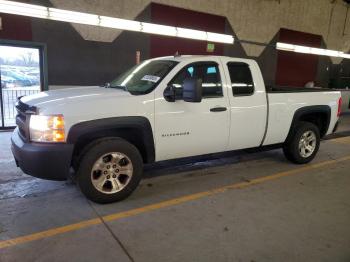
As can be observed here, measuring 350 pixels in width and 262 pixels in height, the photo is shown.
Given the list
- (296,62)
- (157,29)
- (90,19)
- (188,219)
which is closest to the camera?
(188,219)

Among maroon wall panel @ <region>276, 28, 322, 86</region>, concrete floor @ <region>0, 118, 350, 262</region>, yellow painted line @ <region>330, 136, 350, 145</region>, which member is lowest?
concrete floor @ <region>0, 118, 350, 262</region>

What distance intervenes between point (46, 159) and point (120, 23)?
7.02 m

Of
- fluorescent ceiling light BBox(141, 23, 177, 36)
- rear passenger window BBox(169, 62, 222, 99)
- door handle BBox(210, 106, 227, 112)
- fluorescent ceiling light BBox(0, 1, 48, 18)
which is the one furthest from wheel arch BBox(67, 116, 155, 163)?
fluorescent ceiling light BBox(141, 23, 177, 36)

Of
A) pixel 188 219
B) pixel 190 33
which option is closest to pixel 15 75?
pixel 190 33

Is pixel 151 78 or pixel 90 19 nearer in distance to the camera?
pixel 151 78

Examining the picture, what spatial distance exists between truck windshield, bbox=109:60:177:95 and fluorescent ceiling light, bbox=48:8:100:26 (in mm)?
4653

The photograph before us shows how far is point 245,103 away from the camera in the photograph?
15.7 feet

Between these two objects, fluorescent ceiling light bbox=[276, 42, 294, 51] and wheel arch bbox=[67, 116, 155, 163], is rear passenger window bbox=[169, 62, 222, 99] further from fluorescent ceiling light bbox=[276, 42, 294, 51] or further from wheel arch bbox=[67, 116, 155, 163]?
fluorescent ceiling light bbox=[276, 42, 294, 51]

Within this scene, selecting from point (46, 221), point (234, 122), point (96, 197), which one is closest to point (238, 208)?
point (234, 122)

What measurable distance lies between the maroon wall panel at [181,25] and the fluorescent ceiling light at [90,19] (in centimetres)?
85

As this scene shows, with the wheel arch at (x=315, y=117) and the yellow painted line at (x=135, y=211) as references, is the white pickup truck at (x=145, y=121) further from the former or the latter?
A: the yellow painted line at (x=135, y=211)

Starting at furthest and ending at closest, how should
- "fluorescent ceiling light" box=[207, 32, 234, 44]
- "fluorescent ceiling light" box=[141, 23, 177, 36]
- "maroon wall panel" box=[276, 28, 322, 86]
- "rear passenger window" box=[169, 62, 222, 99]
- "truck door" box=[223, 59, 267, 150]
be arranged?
1. "maroon wall panel" box=[276, 28, 322, 86]
2. "fluorescent ceiling light" box=[207, 32, 234, 44]
3. "fluorescent ceiling light" box=[141, 23, 177, 36]
4. "truck door" box=[223, 59, 267, 150]
5. "rear passenger window" box=[169, 62, 222, 99]

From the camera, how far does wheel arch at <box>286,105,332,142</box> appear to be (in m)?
5.52

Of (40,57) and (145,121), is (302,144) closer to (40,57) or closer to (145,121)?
(145,121)
